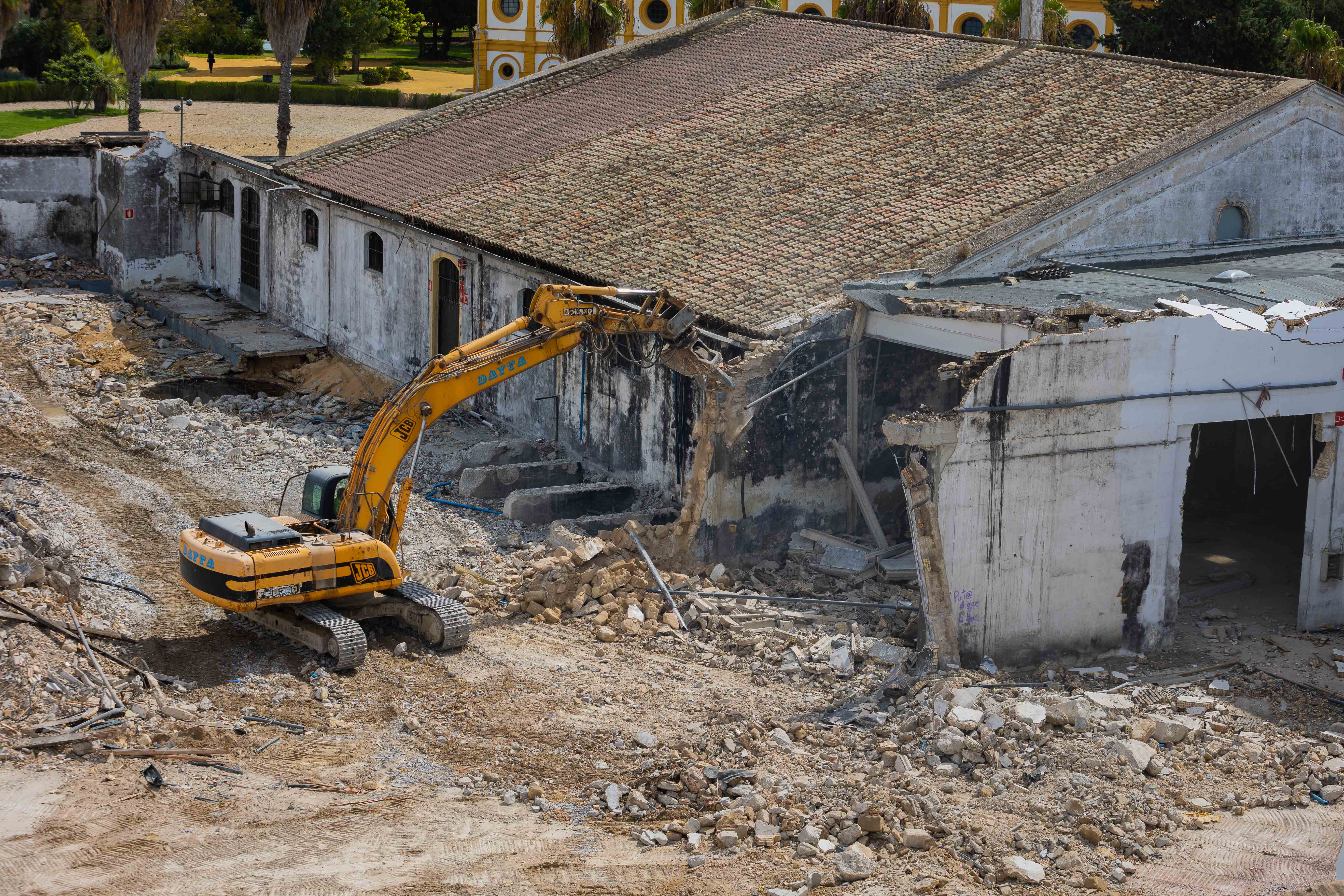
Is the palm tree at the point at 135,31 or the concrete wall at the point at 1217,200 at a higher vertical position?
the palm tree at the point at 135,31

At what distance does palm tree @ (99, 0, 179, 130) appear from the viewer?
118 ft

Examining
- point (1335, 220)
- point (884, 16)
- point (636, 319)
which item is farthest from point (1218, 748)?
point (884, 16)

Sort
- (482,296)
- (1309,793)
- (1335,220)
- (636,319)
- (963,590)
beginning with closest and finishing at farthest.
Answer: (1309,793) < (963,590) < (636,319) < (1335,220) < (482,296)

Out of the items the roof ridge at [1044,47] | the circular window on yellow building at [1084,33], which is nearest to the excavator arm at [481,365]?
the roof ridge at [1044,47]

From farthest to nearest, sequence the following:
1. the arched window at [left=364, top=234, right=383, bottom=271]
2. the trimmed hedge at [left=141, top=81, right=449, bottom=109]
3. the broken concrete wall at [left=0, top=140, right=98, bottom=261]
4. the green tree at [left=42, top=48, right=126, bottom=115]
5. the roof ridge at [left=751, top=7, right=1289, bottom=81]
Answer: the trimmed hedge at [left=141, top=81, right=449, bottom=109], the green tree at [left=42, top=48, right=126, bottom=115], the broken concrete wall at [left=0, top=140, right=98, bottom=261], the arched window at [left=364, top=234, right=383, bottom=271], the roof ridge at [left=751, top=7, right=1289, bottom=81]

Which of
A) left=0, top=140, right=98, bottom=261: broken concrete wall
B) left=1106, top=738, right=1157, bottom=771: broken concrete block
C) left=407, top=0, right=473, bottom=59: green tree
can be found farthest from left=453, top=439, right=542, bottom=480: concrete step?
left=407, top=0, right=473, bottom=59: green tree

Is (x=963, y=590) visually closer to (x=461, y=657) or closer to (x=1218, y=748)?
(x=1218, y=748)

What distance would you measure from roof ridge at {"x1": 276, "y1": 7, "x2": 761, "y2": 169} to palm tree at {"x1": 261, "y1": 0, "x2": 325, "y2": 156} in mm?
5258

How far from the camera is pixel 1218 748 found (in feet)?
47.9

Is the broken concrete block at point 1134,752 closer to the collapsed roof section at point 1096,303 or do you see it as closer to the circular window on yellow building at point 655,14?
the collapsed roof section at point 1096,303

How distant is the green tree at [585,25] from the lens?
39219 millimetres

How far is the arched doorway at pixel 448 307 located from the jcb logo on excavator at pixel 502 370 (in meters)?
7.53

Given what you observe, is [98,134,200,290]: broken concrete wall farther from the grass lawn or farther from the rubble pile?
the grass lawn

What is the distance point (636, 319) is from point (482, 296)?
21.5 ft
